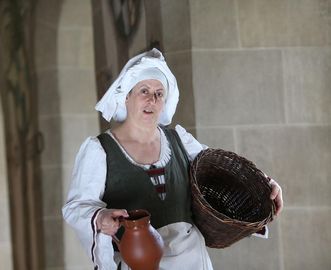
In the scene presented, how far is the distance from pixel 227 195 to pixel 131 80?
1.89ft

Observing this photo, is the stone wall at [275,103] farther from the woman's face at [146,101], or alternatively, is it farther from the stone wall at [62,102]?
the stone wall at [62,102]

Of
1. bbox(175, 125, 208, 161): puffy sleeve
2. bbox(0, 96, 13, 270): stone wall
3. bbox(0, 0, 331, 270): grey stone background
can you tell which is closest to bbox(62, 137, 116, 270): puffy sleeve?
bbox(175, 125, 208, 161): puffy sleeve

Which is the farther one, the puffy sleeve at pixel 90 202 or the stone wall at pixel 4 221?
the stone wall at pixel 4 221

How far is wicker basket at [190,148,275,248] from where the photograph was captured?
218 centimetres

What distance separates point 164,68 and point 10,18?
1.98m

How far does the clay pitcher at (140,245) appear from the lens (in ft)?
6.15

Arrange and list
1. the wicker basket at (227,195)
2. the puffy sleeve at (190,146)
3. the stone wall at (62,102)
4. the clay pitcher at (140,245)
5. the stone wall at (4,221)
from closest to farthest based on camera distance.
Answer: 1. the clay pitcher at (140,245)
2. the wicker basket at (227,195)
3. the puffy sleeve at (190,146)
4. the stone wall at (4,221)
5. the stone wall at (62,102)

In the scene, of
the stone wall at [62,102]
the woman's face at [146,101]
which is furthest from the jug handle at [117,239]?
the stone wall at [62,102]

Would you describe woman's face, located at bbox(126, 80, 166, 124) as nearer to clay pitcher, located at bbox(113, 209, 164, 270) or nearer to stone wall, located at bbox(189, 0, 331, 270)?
clay pitcher, located at bbox(113, 209, 164, 270)

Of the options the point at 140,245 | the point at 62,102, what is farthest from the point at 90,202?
the point at 62,102

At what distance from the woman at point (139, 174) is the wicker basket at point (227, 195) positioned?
0.05 metres

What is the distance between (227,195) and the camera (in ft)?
8.09

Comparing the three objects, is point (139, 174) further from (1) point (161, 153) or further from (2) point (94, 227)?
(2) point (94, 227)

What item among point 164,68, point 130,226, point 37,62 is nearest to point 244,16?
point 164,68
